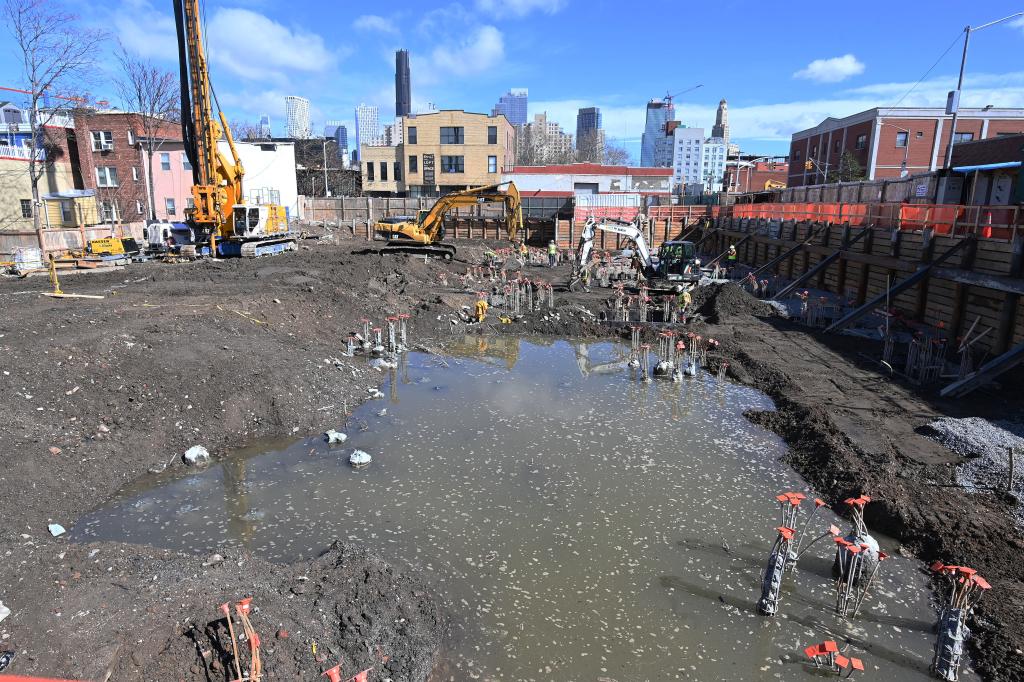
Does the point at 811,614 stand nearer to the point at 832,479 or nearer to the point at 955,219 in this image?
the point at 832,479

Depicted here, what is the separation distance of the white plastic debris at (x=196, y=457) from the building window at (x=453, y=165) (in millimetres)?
49969

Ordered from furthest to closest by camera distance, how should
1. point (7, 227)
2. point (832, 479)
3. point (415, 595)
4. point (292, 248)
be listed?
point (7, 227), point (292, 248), point (832, 479), point (415, 595)

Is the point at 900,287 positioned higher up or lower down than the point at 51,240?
lower down

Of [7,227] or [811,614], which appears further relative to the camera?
[7,227]

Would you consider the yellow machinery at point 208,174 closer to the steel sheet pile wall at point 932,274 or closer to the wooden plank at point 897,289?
the wooden plank at point 897,289

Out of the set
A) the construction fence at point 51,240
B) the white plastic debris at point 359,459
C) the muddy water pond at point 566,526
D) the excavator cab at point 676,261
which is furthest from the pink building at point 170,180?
the white plastic debris at point 359,459

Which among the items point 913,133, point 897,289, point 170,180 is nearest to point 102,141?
point 170,180

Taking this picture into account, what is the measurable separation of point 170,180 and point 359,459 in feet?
132

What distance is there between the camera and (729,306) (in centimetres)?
2081

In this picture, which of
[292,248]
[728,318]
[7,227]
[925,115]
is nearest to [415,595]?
[728,318]

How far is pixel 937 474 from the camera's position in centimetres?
917

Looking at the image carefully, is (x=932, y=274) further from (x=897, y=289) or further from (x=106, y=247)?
(x=106, y=247)

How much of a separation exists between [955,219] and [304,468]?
18416 millimetres

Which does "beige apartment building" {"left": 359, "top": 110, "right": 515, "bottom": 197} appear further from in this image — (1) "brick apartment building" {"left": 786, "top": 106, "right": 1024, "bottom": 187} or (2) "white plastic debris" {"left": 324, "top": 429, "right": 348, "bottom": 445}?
(2) "white plastic debris" {"left": 324, "top": 429, "right": 348, "bottom": 445}
